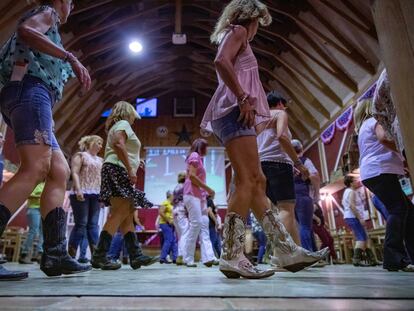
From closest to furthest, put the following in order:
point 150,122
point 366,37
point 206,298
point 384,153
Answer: point 206,298 < point 384,153 < point 366,37 < point 150,122

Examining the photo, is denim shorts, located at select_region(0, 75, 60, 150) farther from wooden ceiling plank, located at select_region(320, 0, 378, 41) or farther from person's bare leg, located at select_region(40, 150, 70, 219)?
wooden ceiling plank, located at select_region(320, 0, 378, 41)

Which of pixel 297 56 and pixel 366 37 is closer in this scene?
pixel 366 37

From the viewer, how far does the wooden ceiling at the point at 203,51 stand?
302 inches

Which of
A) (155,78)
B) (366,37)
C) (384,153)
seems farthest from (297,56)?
(384,153)

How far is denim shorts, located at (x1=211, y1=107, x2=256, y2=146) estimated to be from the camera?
1.66 meters

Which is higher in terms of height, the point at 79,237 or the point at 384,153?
the point at 384,153

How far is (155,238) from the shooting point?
37.7 feet

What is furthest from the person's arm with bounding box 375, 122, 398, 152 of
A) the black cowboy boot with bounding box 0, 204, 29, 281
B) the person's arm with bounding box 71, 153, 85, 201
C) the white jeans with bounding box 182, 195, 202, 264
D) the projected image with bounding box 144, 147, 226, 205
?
the projected image with bounding box 144, 147, 226, 205

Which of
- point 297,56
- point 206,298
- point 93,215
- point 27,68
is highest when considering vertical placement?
point 297,56

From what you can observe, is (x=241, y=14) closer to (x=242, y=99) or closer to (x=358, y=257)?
(x=242, y=99)

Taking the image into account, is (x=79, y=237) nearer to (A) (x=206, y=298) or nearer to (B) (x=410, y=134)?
(A) (x=206, y=298)

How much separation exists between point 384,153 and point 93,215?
295 cm

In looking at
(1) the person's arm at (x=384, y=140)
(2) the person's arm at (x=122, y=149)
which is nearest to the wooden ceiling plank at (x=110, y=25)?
(2) the person's arm at (x=122, y=149)

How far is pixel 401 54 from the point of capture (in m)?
1.12
